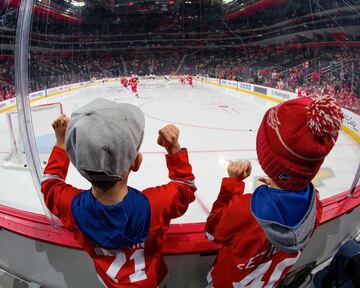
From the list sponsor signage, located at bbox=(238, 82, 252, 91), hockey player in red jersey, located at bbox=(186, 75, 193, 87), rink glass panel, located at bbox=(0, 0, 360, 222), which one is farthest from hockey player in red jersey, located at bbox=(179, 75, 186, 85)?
sponsor signage, located at bbox=(238, 82, 252, 91)

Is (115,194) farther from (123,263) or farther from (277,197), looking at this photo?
(277,197)

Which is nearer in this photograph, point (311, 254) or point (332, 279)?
point (332, 279)

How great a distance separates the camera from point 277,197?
58 cm

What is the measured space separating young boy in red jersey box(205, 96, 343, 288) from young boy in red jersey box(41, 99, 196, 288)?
133 millimetres

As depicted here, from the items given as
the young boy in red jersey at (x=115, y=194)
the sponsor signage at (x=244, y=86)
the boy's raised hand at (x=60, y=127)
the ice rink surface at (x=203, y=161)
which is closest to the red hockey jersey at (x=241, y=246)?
the young boy in red jersey at (x=115, y=194)

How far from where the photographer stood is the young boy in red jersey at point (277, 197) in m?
0.52

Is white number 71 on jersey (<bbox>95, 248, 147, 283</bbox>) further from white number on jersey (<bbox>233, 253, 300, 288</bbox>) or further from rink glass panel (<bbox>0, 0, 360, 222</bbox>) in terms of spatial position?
rink glass panel (<bbox>0, 0, 360, 222</bbox>)

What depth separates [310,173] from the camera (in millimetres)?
561

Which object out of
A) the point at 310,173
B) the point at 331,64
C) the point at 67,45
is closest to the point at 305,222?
the point at 310,173

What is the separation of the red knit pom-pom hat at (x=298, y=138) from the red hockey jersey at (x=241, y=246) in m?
0.10

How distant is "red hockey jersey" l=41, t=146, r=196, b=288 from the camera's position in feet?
2.26

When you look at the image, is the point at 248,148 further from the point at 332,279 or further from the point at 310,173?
the point at 310,173

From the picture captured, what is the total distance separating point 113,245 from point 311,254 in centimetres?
97

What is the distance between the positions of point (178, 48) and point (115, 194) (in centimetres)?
1223
